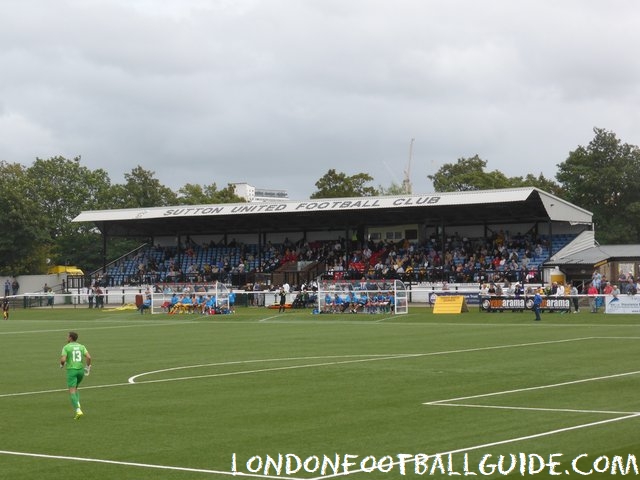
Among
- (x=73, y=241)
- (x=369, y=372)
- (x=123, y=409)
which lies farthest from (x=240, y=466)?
(x=73, y=241)

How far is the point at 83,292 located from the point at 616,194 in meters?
50.9

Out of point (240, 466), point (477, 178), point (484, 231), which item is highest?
point (477, 178)

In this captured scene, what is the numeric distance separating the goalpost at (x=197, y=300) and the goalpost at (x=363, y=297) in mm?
6958

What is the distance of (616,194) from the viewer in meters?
102

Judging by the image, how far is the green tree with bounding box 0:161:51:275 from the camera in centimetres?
9762

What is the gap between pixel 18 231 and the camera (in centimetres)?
9831

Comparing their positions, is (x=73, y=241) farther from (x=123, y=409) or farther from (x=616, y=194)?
(x=123, y=409)

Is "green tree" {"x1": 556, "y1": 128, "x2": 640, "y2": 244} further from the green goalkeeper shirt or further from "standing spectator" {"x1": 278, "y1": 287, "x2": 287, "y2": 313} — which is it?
the green goalkeeper shirt

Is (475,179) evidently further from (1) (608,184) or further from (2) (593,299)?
(2) (593,299)

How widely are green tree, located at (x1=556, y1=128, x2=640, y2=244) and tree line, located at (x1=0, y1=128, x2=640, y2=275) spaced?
9cm

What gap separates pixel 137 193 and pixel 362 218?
4045 cm

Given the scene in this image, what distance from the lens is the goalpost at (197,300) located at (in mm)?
68375

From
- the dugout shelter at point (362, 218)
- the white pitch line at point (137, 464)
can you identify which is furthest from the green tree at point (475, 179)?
the white pitch line at point (137, 464)

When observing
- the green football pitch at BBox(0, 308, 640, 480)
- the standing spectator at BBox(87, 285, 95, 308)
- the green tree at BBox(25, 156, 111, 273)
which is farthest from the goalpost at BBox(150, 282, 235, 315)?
the green tree at BBox(25, 156, 111, 273)
